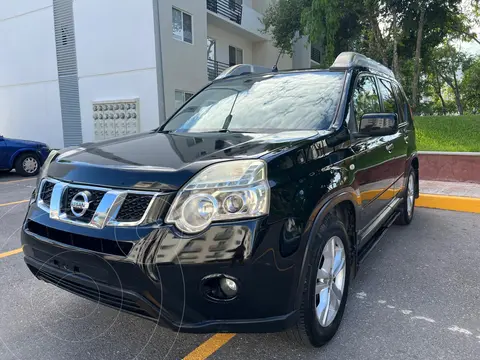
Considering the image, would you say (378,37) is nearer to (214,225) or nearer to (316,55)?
(316,55)

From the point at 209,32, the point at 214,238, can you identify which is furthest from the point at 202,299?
the point at 209,32

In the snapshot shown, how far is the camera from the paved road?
7.68 ft

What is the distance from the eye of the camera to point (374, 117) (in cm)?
278

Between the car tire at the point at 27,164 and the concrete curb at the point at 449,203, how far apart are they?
966cm

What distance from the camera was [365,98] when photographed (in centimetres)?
336

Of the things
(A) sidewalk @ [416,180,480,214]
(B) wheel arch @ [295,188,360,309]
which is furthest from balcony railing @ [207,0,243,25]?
(B) wheel arch @ [295,188,360,309]

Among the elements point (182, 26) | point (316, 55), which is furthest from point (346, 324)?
point (316, 55)

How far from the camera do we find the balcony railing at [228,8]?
15.8m

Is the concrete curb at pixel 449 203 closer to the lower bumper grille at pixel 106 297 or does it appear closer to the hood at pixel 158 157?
the hood at pixel 158 157

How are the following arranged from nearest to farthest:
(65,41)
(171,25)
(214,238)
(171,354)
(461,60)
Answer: (214,238), (171,354), (171,25), (65,41), (461,60)

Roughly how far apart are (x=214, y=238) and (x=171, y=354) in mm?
997

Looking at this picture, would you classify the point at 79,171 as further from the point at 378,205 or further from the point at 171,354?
the point at 378,205

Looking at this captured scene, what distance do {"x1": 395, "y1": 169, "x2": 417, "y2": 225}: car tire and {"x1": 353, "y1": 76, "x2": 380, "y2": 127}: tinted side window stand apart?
155 cm

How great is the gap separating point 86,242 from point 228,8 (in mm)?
17008
